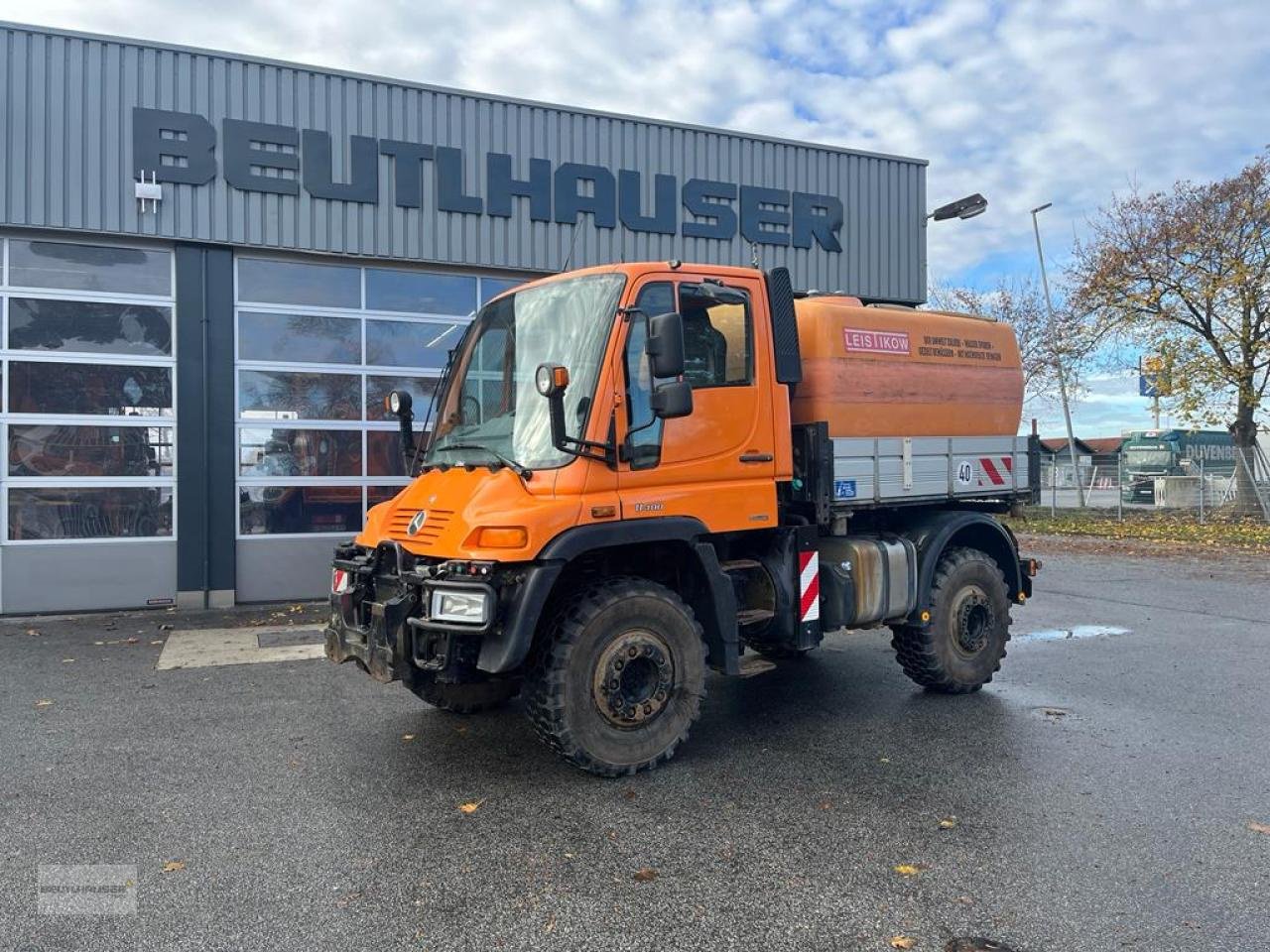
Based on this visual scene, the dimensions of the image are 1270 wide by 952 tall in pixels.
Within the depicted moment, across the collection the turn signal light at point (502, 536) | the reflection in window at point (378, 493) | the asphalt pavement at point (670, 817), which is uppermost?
the reflection in window at point (378, 493)

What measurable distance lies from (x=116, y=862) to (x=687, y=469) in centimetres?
327

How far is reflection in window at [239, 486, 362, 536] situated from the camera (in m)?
10.7

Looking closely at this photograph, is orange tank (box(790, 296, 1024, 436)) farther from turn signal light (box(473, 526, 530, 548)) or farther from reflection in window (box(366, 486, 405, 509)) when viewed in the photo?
reflection in window (box(366, 486, 405, 509))

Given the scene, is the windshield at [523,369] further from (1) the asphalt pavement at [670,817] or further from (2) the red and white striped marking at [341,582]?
(1) the asphalt pavement at [670,817]

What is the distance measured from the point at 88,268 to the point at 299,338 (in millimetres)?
2307

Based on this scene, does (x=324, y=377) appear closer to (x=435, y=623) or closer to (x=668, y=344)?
(x=435, y=623)

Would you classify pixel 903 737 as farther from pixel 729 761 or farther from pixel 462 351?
pixel 462 351

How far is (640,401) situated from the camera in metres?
4.99

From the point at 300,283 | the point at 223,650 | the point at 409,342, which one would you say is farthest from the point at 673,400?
the point at 300,283

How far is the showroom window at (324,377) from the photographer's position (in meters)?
10.8

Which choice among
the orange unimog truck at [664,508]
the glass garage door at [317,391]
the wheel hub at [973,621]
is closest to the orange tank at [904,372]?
the orange unimog truck at [664,508]

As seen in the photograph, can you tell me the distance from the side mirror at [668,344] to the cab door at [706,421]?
310 mm

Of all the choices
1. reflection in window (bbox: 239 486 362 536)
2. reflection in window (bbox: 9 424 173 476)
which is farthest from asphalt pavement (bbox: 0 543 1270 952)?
reflection in window (bbox: 9 424 173 476)

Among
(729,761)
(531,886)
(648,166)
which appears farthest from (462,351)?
(648,166)
